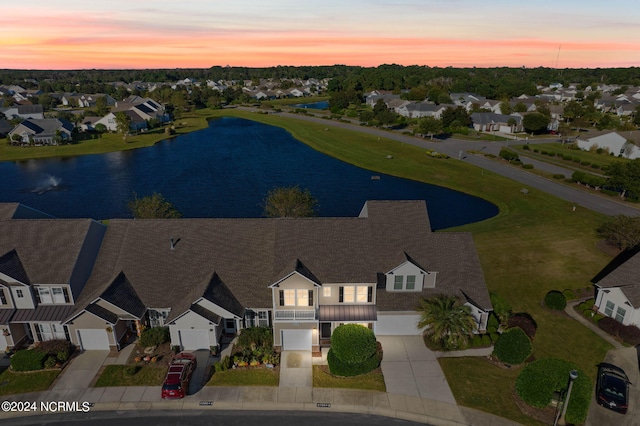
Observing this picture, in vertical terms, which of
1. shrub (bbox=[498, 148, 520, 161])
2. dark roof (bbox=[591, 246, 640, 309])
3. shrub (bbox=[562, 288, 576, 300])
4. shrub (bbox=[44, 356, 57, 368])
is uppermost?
dark roof (bbox=[591, 246, 640, 309])

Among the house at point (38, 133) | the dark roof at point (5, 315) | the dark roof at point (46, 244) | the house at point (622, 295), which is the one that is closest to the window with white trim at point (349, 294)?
the dark roof at point (46, 244)

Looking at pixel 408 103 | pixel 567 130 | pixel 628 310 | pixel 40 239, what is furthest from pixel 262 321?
pixel 408 103

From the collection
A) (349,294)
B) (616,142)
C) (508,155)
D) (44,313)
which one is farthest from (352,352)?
(616,142)

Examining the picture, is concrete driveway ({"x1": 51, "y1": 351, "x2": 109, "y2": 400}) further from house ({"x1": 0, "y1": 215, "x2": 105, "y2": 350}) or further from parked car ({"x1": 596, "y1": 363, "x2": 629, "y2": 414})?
parked car ({"x1": 596, "y1": 363, "x2": 629, "y2": 414})

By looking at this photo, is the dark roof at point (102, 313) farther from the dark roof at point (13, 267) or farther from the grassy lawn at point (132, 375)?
the dark roof at point (13, 267)

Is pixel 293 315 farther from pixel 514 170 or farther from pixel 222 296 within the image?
pixel 514 170

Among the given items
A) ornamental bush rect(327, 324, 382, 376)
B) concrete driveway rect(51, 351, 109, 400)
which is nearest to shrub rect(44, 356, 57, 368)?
concrete driveway rect(51, 351, 109, 400)
